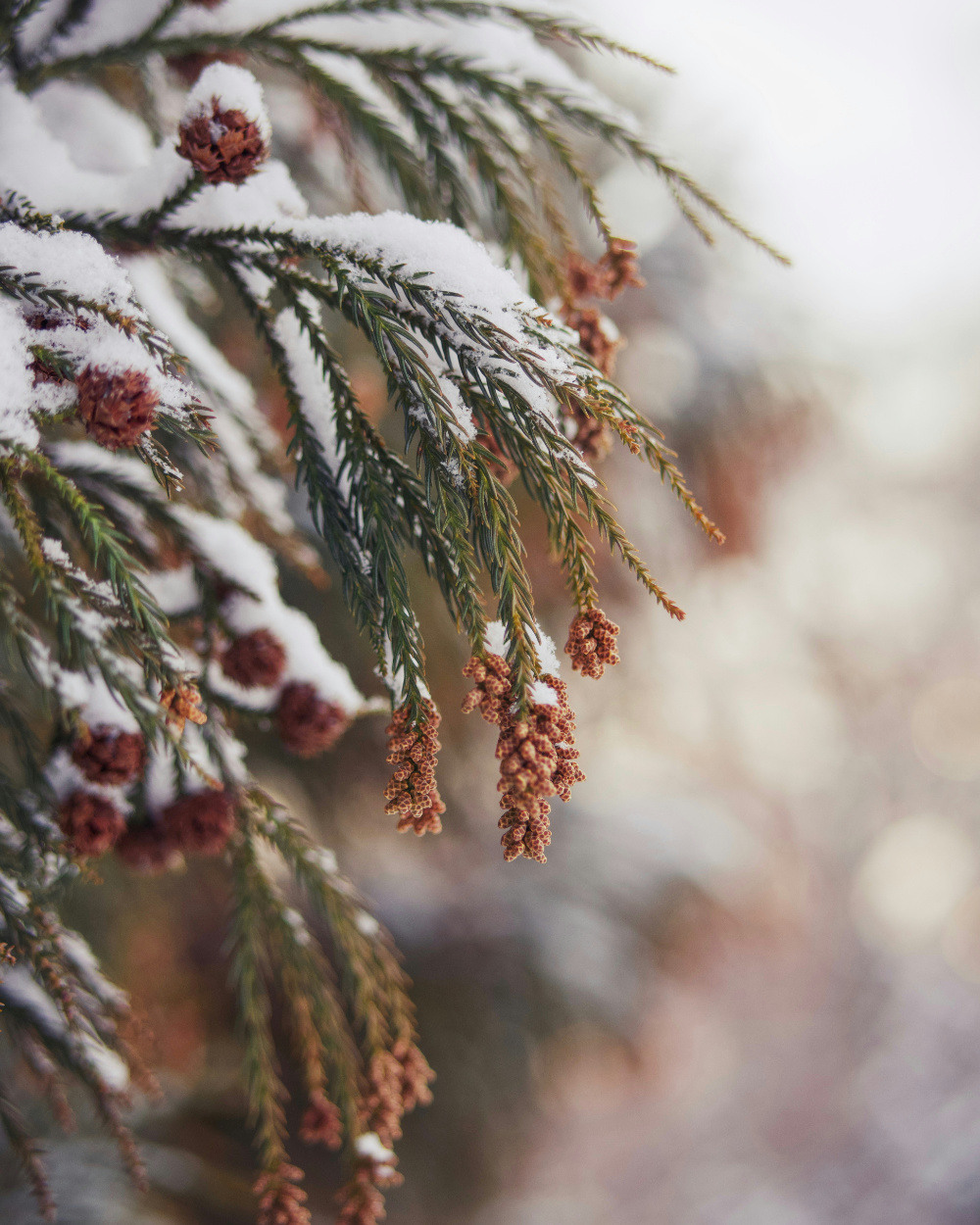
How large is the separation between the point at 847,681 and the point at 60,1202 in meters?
6.21

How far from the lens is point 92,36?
880 mm

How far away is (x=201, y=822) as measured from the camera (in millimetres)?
851

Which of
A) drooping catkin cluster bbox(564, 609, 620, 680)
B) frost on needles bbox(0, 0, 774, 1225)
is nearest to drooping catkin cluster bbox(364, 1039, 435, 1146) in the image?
Answer: frost on needles bbox(0, 0, 774, 1225)

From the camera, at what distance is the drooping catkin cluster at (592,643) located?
0.50 metres

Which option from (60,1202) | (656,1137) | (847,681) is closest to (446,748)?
(60,1202)

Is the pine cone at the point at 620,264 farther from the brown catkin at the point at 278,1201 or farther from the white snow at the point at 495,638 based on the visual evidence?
the brown catkin at the point at 278,1201

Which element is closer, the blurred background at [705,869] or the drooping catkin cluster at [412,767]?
the drooping catkin cluster at [412,767]

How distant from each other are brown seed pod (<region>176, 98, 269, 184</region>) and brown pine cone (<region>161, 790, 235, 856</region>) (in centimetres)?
70

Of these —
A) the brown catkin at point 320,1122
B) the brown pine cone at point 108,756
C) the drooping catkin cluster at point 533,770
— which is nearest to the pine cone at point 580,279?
the drooping catkin cluster at point 533,770

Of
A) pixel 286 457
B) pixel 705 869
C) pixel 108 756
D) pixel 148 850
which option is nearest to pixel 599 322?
pixel 286 457

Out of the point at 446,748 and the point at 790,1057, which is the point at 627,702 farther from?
the point at 790,1057

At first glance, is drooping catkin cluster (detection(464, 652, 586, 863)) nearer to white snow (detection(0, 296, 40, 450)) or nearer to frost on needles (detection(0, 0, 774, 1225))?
frost on needles (detection(0, 0, 774, 1225))

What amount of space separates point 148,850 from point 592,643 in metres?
0.72

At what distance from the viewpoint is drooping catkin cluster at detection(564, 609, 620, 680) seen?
0.50 m
